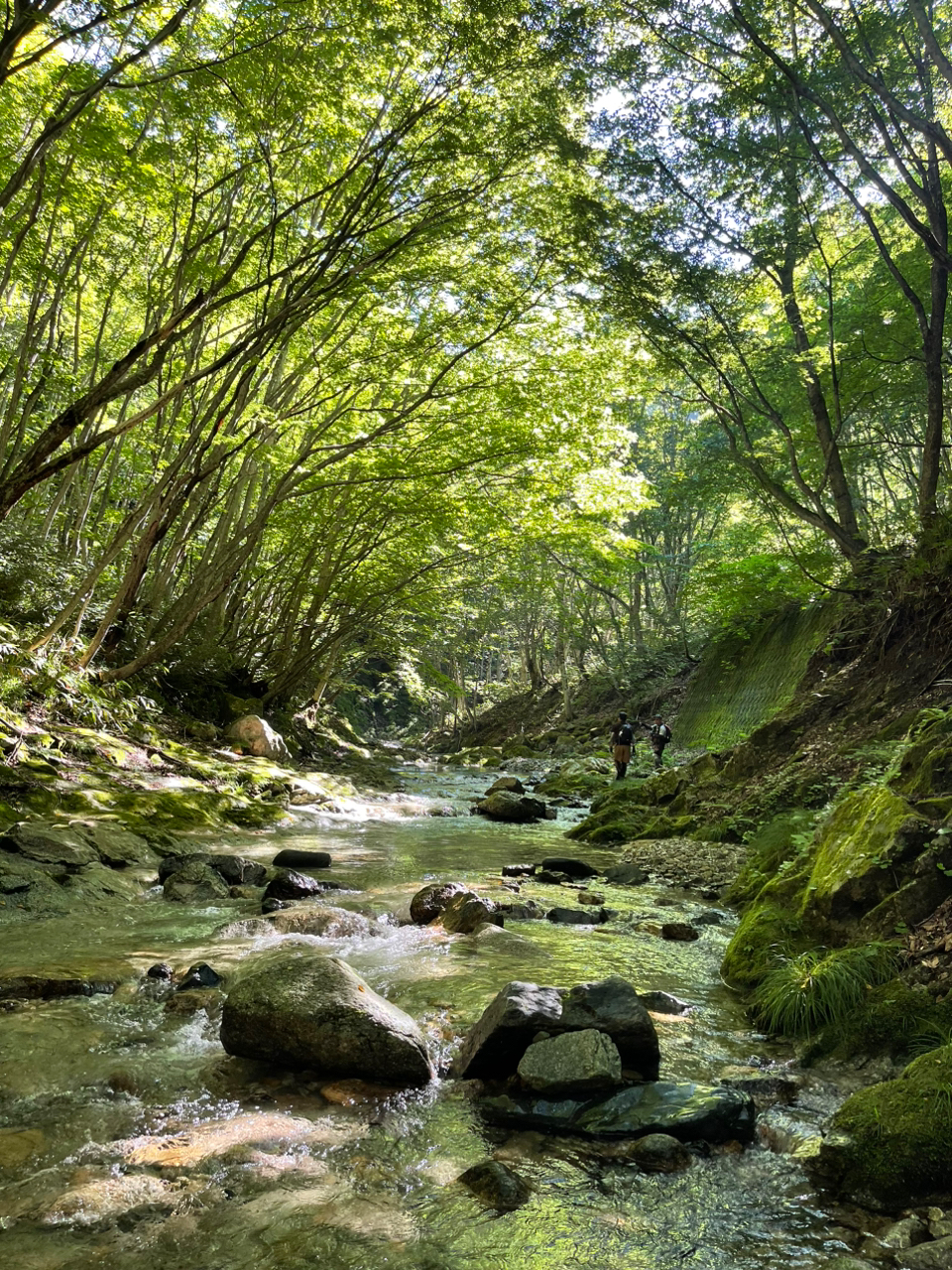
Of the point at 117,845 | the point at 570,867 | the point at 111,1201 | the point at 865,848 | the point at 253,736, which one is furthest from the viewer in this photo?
the point at 253,736

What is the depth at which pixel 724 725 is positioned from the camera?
1734 centimetres

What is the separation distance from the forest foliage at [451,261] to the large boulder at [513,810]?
5.24m

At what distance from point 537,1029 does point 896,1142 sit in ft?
4.98

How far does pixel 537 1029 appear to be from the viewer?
11.2ft

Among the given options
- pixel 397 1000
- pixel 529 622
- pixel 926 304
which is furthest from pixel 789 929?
pixel 529 622

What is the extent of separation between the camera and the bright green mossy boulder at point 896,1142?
8.09 ft

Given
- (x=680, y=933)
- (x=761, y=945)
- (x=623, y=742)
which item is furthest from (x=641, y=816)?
(x=761, y=945)

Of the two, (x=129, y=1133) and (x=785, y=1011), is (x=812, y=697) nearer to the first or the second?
(x=785, y=1011)

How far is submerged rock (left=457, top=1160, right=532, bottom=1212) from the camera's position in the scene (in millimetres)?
2475

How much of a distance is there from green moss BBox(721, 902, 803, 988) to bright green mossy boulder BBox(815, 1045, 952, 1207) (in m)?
1.70

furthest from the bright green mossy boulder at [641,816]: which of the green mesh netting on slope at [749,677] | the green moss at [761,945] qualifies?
the green moss at [761,945]

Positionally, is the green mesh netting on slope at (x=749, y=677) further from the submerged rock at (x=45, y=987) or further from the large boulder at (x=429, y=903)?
the submerged rock at (x=45, y=987)

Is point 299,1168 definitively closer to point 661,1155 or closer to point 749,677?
point 661,1155

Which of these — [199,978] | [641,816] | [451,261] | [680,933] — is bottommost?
[199,978]
